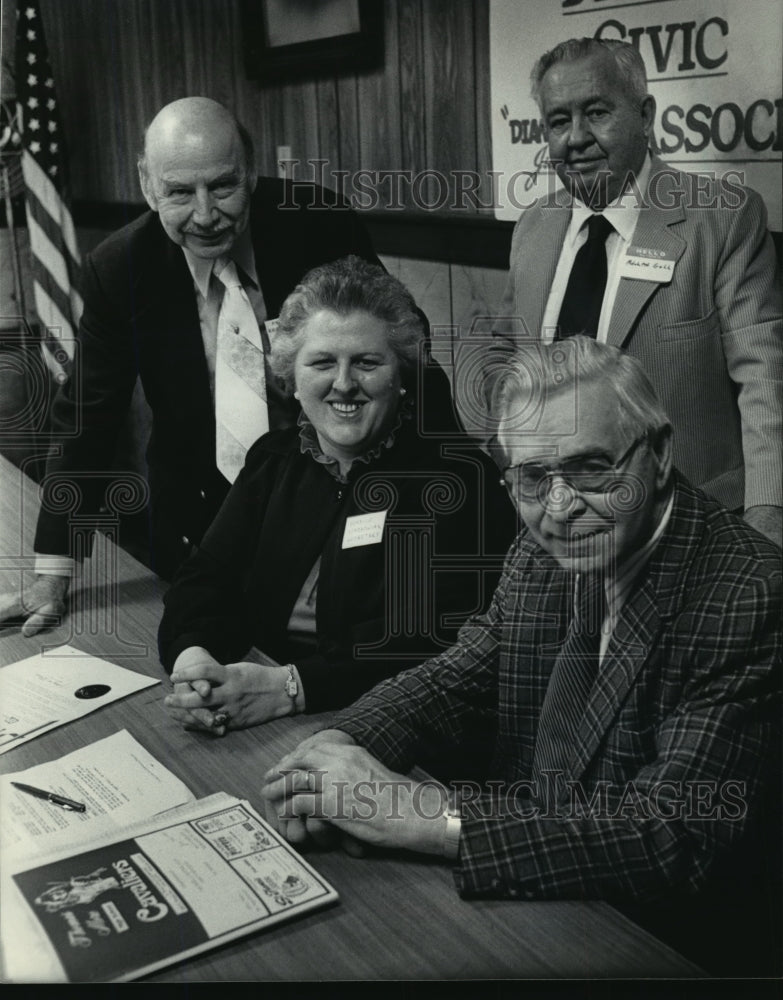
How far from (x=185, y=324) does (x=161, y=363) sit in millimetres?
84

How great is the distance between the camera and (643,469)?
1.44 meters

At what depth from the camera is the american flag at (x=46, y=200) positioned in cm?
180

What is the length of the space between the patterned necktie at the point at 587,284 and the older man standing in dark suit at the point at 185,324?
235mm

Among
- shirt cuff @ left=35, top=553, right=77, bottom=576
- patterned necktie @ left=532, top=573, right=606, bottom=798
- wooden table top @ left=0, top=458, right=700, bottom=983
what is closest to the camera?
wooden table top @ left=0, top=458, right=700, bottom=983

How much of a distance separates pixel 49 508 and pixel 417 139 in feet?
3.09

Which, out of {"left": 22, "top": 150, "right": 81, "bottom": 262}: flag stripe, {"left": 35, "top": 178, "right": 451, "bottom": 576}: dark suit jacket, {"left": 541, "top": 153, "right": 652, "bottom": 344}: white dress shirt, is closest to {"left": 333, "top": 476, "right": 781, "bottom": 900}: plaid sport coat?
{"left": 541, "top": 153, "right": 652, "bottom": 344}: white dress shirt

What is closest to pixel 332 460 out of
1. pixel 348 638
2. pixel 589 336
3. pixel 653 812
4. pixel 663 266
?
pixel 348 638

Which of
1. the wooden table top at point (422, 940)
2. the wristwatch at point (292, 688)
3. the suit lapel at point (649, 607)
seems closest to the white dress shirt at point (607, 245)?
the suit lapel at point (649, 607)

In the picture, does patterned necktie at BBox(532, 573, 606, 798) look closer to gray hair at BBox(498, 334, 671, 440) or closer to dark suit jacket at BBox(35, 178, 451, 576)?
gray hair at BBox(498, 334, 671, 440)

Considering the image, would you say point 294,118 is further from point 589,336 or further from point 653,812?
point 653,812

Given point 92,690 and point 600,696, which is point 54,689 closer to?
point 92,690

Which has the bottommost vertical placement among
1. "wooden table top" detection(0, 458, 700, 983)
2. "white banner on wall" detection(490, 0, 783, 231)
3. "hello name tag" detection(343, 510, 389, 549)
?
"wooden table top" detection(0, 458, 700, 983)

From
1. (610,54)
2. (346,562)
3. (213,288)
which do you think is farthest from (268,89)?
(346,562)

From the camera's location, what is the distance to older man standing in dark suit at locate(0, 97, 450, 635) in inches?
66.9
